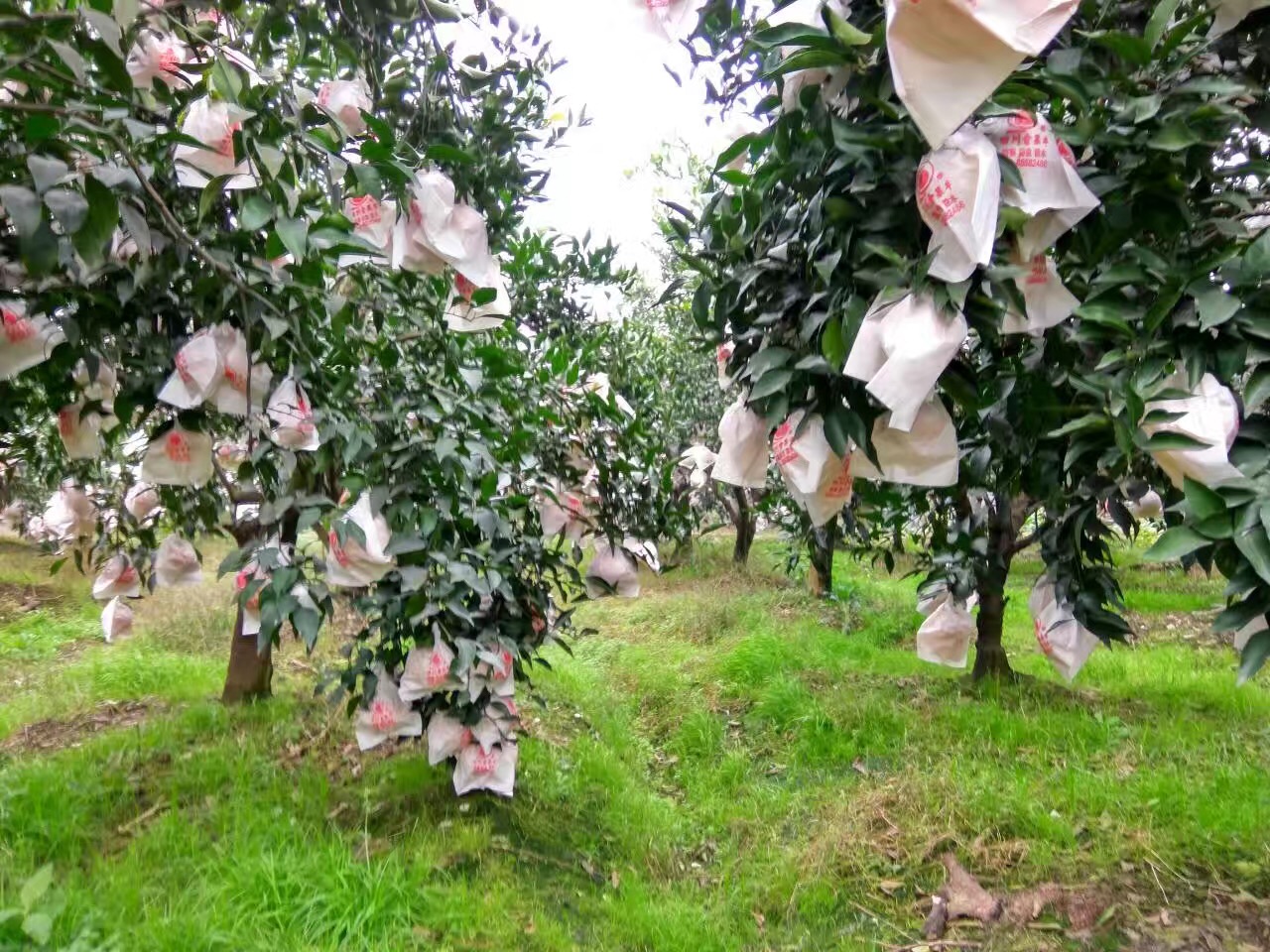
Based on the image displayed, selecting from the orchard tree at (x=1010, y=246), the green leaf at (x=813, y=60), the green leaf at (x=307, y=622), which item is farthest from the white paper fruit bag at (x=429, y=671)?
the green leaf at (x=813, y=60)

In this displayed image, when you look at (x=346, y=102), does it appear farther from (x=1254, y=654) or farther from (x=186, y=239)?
(x=1254, y=654)

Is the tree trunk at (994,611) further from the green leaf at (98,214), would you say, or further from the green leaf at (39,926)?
the green leaf at (98,214)

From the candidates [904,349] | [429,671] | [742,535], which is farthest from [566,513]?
[742,535]

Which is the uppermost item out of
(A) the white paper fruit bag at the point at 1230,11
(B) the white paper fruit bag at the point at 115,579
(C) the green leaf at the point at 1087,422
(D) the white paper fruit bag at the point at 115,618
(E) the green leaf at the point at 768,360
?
(A) the white paper fruit bag at the point at 1230,11

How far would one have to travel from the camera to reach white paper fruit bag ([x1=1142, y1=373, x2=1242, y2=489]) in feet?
3.52

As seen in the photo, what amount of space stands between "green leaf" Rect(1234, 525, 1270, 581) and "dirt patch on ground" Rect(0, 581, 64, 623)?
8.31 meters

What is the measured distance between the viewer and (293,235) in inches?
48.1

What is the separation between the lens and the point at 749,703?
15.2ft

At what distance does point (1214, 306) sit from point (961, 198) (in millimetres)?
424

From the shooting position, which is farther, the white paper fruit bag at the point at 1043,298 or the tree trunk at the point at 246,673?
the tree trunk at the point at 246,673

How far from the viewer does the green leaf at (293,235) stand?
1.19 meters

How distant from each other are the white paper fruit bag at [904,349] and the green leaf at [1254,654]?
0.50 metres

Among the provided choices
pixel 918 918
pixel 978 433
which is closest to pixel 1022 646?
pixel 918 918

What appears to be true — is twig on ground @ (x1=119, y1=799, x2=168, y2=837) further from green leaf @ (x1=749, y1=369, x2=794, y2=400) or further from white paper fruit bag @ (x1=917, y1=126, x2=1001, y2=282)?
white paper fruit bag @ (x1=917, y1=126, x2=1001, y2=282)
